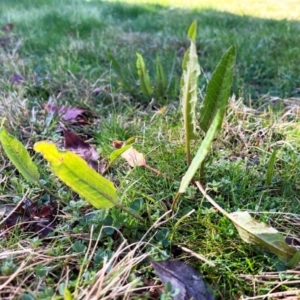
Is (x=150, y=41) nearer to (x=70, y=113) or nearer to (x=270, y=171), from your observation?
(x=70, y=113)

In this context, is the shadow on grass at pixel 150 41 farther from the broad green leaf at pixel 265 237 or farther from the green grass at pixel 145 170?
the broad green leaf at pixel 265 237

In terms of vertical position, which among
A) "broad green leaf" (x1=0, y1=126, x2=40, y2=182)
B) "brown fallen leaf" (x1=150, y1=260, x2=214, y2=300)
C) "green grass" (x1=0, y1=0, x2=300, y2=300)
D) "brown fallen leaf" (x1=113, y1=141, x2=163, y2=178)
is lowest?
"brown fallen leaf" (x1=150, y1=260, x2=214, y2=300)

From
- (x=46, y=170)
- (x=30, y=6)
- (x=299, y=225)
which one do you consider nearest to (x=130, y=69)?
(x=46, y=170)

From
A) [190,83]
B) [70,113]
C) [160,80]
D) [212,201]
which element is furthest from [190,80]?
[160,80]

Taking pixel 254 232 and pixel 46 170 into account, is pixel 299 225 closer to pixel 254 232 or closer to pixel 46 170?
pixel 254 232

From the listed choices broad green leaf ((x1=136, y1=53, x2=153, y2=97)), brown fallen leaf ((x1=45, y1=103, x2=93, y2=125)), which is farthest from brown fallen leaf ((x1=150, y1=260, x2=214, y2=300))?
broad green leaf ((x1=136, y1=53, x2=153, y2=97))

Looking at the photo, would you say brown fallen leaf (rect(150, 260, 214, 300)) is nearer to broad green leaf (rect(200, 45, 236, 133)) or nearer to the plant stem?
the plant stem

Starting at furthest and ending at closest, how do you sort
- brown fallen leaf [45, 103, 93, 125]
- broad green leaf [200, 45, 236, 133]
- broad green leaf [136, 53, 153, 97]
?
broad green leaf [136, 53, 153, 97], brown fallen leaf [45, 103, 93, 125], broad green leaf [200, 45, 236, 133]
